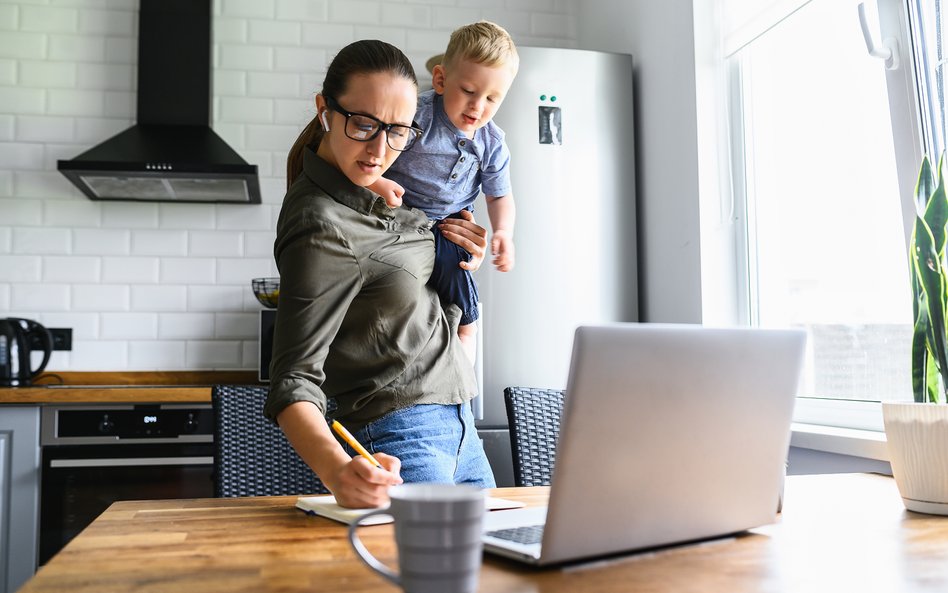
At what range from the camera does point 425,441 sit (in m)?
1.33

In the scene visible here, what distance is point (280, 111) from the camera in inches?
137

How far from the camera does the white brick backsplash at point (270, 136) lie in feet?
11.4

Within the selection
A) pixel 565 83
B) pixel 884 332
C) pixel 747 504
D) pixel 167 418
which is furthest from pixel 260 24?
pixel 747 504

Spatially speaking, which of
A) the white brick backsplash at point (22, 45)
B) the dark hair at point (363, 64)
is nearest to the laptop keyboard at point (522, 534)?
the dark hair at point (363, 64)

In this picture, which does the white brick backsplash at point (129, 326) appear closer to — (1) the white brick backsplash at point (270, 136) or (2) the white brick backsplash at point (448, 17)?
(1) the white brick backsplash at point (270, 136)

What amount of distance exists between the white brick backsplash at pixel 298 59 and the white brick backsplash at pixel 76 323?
1.26 m

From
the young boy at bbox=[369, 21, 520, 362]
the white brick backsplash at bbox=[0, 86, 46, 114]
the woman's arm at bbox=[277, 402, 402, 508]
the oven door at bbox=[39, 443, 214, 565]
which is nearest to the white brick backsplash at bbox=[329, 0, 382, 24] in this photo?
the white brick backsplash at bbox=[0, 86, 46, 114]

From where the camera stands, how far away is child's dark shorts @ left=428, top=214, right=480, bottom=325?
1.49 metres

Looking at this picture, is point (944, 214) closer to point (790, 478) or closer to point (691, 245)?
point (790, 478)

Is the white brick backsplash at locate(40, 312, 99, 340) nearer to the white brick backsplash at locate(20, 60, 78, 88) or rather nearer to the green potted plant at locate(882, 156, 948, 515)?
the white brick backsplash at locate(20, 60, 78, 88)

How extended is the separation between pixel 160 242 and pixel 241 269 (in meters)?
0.33

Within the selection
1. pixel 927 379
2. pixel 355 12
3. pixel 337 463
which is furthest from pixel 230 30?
pixel 927 379

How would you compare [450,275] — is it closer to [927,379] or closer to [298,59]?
[927,379]

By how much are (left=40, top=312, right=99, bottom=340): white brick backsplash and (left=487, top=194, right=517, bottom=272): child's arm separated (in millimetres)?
2129
